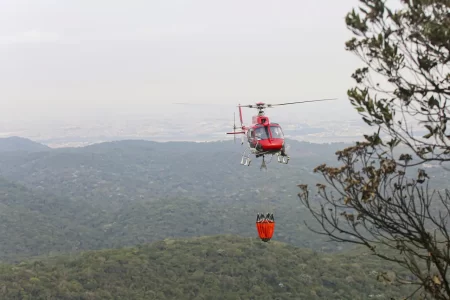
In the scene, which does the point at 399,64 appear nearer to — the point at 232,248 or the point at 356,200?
the point at 356,200

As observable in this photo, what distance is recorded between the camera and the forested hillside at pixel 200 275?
92.1 m

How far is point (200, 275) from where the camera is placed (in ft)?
350

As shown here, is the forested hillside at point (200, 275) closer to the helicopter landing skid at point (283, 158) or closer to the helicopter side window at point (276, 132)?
the helicopter landing skid at point (283, 158)

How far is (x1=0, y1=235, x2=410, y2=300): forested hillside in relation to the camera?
9212 cm

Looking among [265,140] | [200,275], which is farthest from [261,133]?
[200,275]

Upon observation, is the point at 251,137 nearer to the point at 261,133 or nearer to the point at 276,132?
the point at 261,133

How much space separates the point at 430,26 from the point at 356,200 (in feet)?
11.4

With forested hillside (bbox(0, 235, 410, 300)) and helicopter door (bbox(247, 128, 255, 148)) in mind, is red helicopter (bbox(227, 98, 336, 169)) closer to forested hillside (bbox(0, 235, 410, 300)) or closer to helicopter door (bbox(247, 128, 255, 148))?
helicopter door (bbox(247, 128, 255, 148))

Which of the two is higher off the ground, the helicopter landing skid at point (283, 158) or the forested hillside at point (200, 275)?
the helicopter landing skid at point (283, 158)

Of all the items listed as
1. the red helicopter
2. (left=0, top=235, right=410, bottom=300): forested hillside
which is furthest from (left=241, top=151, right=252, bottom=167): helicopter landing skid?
(left=0, top=235, right=410, bottom=300): forested hillside

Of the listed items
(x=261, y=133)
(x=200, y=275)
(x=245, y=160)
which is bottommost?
(x=200, y=275)

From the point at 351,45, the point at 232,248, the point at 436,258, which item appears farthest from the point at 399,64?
the point at 232,248

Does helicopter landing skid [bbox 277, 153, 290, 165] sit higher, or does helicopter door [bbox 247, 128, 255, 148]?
helicopter door [bbox 247, 128, 255, 148]

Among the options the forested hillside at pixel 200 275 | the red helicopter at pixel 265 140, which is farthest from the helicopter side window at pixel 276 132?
the forested hillside at pixel 200 275
